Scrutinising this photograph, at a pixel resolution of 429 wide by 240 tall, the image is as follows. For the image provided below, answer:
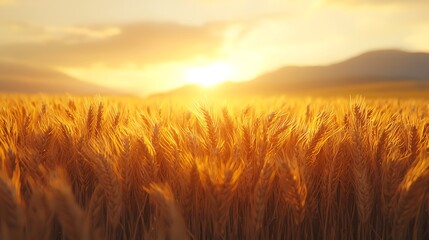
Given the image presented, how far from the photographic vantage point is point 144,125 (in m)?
1.86

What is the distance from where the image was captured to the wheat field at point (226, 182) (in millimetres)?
1232

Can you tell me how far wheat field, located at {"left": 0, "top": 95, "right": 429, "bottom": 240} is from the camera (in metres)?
1.23

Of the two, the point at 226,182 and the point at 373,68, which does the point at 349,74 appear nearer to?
the point at 373,68

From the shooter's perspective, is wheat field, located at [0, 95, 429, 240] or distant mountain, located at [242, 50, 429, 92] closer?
wheat field, located at [0, 95, 429, 240]

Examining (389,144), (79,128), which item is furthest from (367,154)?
(79,128)

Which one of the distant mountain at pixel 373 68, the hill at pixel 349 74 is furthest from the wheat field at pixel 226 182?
the distant mountain at pixel 373 68

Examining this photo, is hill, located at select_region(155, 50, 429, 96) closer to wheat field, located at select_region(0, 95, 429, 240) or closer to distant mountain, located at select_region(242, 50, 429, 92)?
distant mountain, located at select_region(242, 50, 429, 92)

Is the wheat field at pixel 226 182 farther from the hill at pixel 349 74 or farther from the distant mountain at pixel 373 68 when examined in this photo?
the distant mountain at pixel 373 68

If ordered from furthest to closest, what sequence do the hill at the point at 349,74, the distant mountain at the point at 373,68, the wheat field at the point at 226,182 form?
the distant mountain at the point at 373,68 → the hill at the point at 349,74 → the wheat field at the point at 226,182

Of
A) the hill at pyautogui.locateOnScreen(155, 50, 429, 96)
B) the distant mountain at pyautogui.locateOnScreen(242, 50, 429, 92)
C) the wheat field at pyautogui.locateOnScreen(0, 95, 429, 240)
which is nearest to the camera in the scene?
the wheat field at pyautogui.locateOnScreen(0, 95, 429, 240)

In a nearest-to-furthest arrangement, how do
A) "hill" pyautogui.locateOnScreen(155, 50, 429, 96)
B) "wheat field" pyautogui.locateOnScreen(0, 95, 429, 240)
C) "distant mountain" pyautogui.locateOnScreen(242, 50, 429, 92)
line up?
"wheat field" pyautogui.locateOnScreen(0, 95, 429, 240), "hill" pyautogui.locateOnScreen(155, 50, 429, 96), "distant mountain" pyautogui.locateOnScreen(242, 50, 429, 92)

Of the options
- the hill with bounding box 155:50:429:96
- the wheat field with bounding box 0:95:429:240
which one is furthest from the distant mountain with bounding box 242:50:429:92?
the wheat field with bounding box 0:95:429:240

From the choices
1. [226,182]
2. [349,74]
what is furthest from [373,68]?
[226,182]

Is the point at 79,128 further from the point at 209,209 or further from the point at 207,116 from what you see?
the point at 209,209
